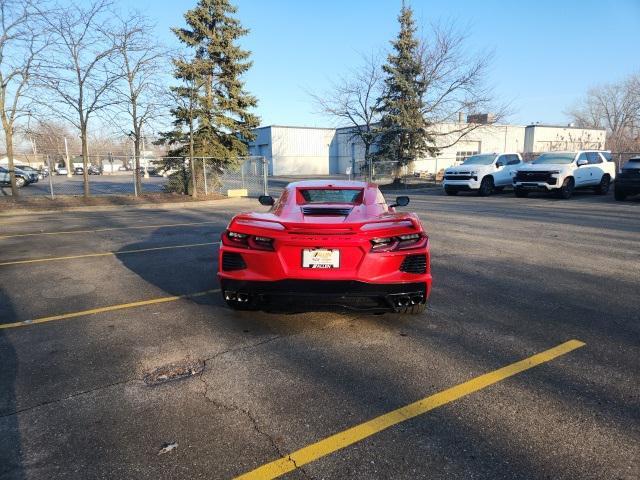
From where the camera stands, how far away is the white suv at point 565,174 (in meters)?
17.6

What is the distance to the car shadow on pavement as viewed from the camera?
2.26 m

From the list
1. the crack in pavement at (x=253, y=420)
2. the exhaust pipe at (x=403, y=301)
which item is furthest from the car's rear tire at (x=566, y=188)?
the crack in pavement at (x=253, y=420)

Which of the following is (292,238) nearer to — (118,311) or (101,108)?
(118,311)

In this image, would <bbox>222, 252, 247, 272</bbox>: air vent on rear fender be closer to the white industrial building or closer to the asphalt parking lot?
the asphalt parking lot

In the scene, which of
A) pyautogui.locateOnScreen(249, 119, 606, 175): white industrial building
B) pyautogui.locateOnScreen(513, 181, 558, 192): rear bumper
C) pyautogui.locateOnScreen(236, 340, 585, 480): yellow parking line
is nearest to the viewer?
pyautogui.locateOnScreen(236, 340, 585, 480): yellow parking line

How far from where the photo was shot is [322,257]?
3.66m

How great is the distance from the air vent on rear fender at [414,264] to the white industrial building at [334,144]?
47.5m

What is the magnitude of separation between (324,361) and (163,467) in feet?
4.87

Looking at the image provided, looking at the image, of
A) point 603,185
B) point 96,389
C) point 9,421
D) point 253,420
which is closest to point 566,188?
point 603,185

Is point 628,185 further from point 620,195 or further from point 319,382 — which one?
point 319,382

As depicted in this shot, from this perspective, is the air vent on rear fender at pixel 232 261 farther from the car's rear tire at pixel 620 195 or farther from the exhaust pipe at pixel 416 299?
the car's rear tire at pixel 620 195

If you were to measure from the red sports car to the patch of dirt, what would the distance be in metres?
15.3

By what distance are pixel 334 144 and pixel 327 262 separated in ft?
180

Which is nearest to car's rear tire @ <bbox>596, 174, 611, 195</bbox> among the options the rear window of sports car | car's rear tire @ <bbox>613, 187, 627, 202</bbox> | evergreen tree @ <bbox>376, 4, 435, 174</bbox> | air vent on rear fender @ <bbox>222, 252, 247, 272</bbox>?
car's rear tire @ <bbox>613, 187, 627, 202</bbox>
